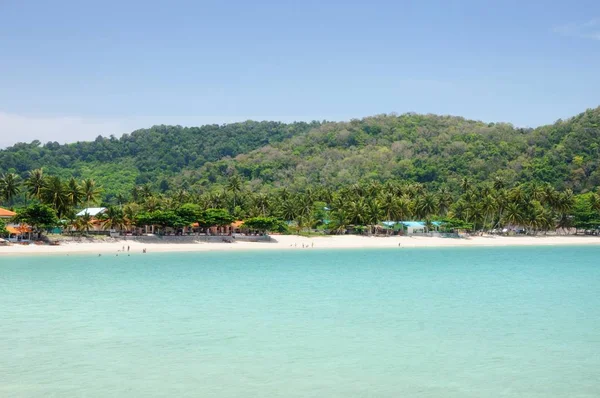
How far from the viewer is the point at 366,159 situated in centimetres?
16575

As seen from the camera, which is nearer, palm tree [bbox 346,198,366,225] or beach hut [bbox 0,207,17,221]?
beach hut [bbox 0,207,17,221]

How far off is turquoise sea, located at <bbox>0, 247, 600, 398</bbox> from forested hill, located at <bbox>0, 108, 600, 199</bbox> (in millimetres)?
99373

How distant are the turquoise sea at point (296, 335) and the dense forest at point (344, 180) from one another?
125 feet

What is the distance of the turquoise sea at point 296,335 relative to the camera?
16891mm

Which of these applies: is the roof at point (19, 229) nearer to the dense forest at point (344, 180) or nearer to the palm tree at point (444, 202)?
the dense forest at point (344, 180)

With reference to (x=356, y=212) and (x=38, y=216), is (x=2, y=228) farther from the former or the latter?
(x=356, y=212)

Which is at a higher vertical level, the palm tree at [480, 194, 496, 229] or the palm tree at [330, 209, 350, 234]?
the palm tree at [480, 194, 496, 229]

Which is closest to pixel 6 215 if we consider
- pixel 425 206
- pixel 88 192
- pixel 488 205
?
pixel 88 192

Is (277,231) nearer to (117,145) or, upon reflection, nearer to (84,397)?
(84,397)

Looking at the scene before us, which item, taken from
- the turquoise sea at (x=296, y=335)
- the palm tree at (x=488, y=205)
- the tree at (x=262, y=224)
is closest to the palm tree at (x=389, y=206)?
the palm tree at (x=488, y=205)

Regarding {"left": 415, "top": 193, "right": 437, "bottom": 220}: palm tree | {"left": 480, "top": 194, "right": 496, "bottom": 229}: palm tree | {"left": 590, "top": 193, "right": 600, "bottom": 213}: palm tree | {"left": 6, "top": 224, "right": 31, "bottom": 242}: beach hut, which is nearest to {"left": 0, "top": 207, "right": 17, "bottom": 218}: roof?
{"left": 6, "top": 224, "right": 31, "bottom": 242}: beach hut

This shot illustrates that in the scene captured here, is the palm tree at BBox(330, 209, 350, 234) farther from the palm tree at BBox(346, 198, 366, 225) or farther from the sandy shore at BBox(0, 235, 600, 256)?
the sandy shore at BBox(0, 235, 600, 256)

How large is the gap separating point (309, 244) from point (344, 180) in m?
65.0

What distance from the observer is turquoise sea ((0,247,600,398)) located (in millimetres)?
16891
